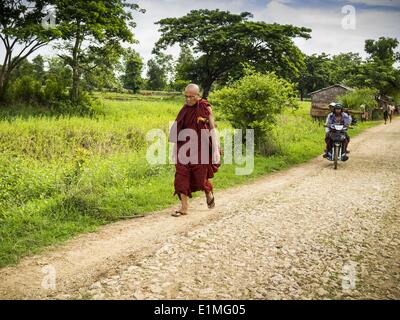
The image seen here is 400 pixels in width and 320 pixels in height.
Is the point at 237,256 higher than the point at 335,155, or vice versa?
the point at 335,155

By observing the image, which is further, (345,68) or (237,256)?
(345,68)

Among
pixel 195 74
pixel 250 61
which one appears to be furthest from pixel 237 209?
pixel 195 74

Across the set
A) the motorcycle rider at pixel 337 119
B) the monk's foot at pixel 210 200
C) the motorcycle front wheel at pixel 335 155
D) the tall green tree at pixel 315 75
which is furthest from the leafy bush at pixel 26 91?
the tall green tree at pixel 315 75

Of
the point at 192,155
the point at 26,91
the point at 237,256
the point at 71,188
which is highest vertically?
the point at 26,91

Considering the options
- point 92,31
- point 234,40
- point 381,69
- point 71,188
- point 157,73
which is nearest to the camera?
point 71,188

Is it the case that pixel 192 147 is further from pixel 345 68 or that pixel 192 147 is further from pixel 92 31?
pixel 345 68

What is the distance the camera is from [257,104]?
11938 millimetres

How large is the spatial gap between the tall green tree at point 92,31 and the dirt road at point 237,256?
1795 centimetres

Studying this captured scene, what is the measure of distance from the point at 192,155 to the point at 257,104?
6.26 m

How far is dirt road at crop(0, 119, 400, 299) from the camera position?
3.64 metres

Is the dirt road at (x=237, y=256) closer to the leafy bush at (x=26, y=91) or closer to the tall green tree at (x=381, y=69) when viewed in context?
the leafy bush at (x=26, y=91)

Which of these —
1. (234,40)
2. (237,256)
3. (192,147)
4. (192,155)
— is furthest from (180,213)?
(234,40)

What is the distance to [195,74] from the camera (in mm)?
40250
